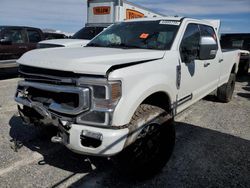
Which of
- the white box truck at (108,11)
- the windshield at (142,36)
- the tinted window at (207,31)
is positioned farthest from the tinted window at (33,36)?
the tinted window at (207,31)

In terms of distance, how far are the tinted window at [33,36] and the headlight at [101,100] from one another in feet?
28.4

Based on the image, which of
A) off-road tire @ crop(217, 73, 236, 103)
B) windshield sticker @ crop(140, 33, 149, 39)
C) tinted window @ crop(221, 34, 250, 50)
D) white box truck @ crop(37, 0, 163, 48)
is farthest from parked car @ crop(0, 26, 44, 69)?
tinted window @ crop(221, 34, 250, 50)

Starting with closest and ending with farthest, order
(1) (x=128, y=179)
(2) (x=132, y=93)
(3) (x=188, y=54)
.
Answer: (2) (x=132, y=93), (1) (x=128, y=179), (3) (x=188, y=54)

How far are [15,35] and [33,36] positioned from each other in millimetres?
774

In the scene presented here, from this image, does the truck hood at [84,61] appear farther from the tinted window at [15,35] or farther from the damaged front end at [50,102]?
the tinted window at [15,35]

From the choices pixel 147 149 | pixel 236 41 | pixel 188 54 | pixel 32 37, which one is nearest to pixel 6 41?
pixel 32 37

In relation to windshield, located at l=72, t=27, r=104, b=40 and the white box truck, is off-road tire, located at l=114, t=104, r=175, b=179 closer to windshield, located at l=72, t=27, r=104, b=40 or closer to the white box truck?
windshield, located at l=72, t=27, r=104, b=40

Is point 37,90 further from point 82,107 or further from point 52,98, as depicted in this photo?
point 82,107

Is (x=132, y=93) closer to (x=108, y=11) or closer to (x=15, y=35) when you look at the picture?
(x=15, y=35)

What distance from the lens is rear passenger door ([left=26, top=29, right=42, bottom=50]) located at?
1026 centimetres

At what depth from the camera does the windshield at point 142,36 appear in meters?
3.79

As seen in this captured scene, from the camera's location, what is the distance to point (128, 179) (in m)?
3.12

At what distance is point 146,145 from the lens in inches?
117

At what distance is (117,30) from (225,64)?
266 cm
